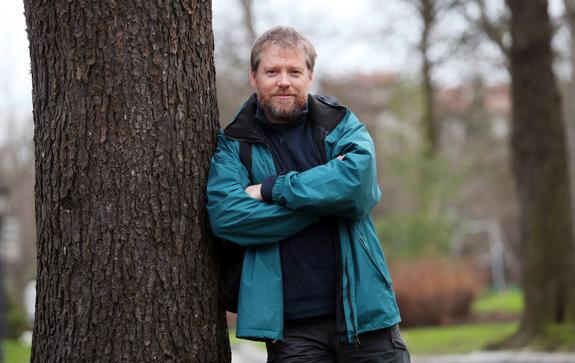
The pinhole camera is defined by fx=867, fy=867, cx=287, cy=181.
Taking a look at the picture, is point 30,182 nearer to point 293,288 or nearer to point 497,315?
point 497,315

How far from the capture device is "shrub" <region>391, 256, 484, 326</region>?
1758 cm

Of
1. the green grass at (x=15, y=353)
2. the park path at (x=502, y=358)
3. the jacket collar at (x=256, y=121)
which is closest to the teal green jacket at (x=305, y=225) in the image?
the jacket collar at (x=256, y=121)

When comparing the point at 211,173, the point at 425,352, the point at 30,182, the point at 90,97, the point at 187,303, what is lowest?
the point at 425,352

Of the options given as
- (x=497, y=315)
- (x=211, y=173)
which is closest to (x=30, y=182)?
(x=497, y=315)

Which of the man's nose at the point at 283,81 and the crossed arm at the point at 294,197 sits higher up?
the man's nose at the point at 283,81

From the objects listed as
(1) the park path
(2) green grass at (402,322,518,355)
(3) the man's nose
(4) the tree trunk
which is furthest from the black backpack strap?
(4) the tree trunk

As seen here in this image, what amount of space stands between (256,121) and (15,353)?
13360mm

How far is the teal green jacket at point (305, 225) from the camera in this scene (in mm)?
3631

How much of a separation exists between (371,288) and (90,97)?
145 cm

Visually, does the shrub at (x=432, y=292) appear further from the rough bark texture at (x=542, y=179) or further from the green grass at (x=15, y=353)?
the green grass at (x=15, y=353)

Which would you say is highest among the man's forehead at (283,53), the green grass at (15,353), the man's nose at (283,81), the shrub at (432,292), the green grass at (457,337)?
the man's forehead at (283,53)

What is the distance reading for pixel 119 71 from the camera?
3725 millimetres

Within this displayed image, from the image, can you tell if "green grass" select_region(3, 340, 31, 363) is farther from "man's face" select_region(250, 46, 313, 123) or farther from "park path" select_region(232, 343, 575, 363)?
"man's face" select_region(250, 46, 313, 123)

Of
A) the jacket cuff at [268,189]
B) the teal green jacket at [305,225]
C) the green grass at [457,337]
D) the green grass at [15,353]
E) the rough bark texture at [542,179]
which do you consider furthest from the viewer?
the green grass at [15,353]
